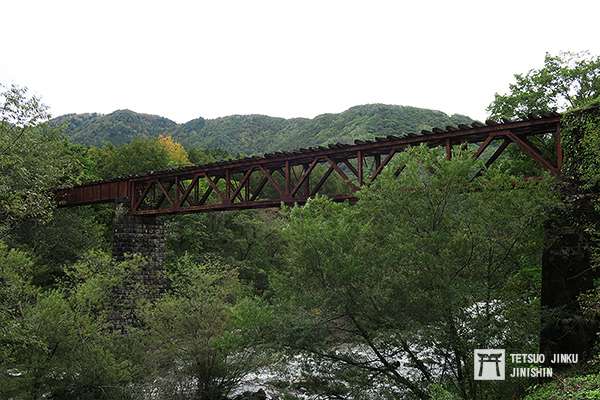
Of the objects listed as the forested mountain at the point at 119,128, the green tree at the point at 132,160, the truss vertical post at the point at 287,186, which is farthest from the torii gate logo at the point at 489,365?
the forested mountain at the point at 119,128

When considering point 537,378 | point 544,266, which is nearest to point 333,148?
point 544,266

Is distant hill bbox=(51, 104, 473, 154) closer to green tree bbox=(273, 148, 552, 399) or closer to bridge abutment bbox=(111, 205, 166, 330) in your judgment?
bridge abutment bbox=(111, 205, 166, 330)

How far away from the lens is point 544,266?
38.5 feet

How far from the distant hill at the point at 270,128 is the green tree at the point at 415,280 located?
7458cm

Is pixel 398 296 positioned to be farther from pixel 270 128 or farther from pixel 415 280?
pixel 270 128

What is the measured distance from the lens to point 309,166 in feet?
71.6

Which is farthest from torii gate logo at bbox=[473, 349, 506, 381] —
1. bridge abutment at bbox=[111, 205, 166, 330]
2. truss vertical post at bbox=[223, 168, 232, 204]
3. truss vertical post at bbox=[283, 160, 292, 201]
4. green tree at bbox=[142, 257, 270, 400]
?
bridge abutment at bbox=[111, 205, 166, 330]

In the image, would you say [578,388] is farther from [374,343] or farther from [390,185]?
[390,185]

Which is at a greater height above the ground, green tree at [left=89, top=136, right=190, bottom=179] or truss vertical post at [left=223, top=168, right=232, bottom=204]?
green tree at [left=89, top=136, right=190, bottom=179]

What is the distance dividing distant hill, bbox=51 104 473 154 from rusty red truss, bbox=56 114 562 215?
59.0m

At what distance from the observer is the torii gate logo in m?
10.8

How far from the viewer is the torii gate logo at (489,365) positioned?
1078 centimetres

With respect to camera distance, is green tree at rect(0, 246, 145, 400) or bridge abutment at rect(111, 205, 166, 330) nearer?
green tree at rect(0, 246, 145, 400)

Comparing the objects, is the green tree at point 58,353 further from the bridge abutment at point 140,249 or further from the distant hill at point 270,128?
the distant hill at point 270,128
